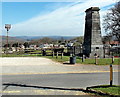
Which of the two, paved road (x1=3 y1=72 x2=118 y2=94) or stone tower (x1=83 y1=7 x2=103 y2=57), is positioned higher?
stone tower (x1=83 y1=7 x2=103 y2=57)

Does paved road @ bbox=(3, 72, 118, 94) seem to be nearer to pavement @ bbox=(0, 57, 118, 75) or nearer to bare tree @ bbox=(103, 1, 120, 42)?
pavement @ bbox=(0, 57, 118, 75)

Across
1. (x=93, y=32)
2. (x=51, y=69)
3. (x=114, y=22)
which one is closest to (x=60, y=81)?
(x=51, y=69)

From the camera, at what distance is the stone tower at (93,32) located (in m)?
23.1

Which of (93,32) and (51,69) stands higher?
(93,32)

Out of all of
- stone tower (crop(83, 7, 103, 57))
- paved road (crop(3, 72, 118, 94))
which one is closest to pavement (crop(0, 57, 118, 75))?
paved road (crop(3, 72, 118, 94))

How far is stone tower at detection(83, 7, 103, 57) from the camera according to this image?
2308 cm

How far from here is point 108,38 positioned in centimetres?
4791

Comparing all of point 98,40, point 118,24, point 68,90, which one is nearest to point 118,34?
point 118,24

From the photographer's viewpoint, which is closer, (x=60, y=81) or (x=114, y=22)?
(x=60, y=81)

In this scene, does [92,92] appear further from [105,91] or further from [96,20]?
[96,20]

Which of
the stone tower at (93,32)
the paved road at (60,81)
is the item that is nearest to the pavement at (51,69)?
the paved road at (60,81)

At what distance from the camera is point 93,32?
75.7 feet

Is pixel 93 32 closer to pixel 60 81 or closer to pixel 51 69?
pixel 51 69

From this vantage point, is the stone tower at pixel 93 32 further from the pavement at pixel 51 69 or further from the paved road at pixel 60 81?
the paved road at pixel 60 81
